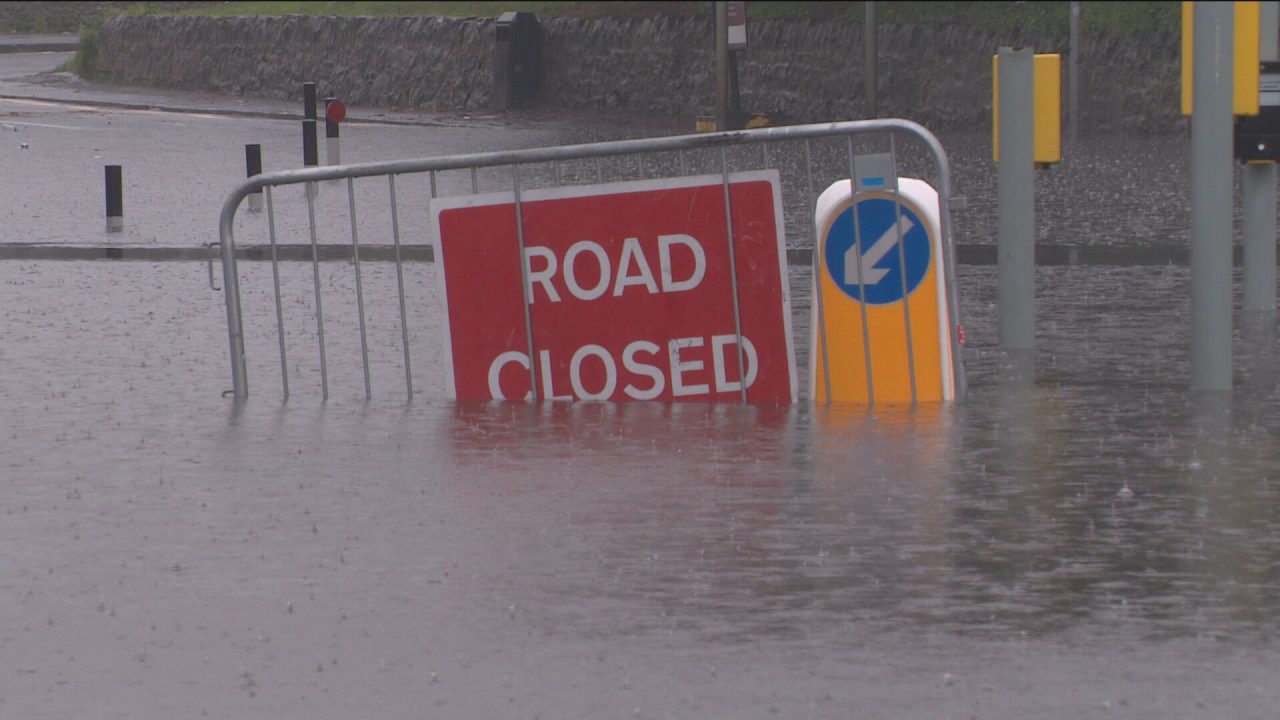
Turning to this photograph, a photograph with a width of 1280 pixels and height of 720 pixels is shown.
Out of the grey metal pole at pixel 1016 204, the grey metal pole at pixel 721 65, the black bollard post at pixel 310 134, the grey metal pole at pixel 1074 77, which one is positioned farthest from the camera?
the grey metal pole at pixel 721 65

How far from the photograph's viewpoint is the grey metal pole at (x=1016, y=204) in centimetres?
1072

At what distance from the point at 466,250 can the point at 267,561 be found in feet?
10.7

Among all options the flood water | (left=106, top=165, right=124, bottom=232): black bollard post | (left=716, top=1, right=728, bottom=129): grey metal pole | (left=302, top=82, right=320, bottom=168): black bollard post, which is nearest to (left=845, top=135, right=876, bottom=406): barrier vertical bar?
the flood water

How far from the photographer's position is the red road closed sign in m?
9.36

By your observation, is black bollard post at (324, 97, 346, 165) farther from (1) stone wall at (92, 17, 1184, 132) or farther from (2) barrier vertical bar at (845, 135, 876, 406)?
(2) barrier vertical bar at (845, 135, 876, 406)

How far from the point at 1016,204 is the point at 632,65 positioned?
25.0 m

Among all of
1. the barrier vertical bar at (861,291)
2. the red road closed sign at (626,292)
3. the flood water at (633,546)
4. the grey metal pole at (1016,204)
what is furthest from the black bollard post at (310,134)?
the barrier vertical bar at (861,291)

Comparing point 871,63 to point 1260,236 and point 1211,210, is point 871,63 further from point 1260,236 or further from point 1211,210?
point 1211,210

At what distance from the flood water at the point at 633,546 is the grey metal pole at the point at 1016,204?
0.60 feet

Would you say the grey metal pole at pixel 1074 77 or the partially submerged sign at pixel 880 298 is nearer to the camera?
the partially submerged sign at pixel 880 298

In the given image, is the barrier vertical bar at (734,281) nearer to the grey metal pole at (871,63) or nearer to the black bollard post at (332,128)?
the black bollard post at (332,128)

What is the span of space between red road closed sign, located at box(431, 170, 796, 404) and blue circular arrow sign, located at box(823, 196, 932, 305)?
0.23m

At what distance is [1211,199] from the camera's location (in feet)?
30.3

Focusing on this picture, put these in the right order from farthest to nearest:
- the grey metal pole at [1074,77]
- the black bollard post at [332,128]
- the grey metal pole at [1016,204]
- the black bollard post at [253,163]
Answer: the grey metal pole at [1074,77]
the black bollard post at [332,128]
the black bollard post at [253,163]
the grey metal pole at [1016,204]
